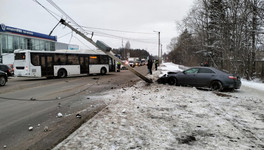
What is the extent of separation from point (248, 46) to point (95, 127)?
64.0ft

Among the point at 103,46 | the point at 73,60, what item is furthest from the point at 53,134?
the point at 73,60

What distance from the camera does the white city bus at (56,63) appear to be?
16344 millimetres

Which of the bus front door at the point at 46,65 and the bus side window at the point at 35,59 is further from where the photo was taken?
the bus front door at the point at 46,65

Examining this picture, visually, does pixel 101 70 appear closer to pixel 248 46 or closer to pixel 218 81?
pixel 218 81

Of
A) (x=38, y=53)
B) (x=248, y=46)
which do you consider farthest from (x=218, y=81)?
(x=38, y=53)

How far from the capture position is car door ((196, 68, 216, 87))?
33.7 ft

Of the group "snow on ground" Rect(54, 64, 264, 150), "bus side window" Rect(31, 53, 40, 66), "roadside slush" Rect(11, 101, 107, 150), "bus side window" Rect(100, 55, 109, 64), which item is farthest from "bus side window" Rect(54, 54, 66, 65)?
"snow on ground" Rect(54, 64, 264, 150)

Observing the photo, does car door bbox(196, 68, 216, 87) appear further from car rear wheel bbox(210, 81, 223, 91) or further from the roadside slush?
the roadside slush

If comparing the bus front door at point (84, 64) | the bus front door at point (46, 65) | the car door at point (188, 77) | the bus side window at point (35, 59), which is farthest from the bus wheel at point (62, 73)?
the car door at point (188, 77)

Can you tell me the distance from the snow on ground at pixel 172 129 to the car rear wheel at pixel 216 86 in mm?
3563

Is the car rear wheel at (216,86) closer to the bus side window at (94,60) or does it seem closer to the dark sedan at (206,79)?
the dark sedan at (206,79)

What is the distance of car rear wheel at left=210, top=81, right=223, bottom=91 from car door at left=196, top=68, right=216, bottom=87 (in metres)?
0.27

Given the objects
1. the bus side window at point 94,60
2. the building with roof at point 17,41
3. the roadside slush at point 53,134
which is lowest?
the roadside slush at point 53,134

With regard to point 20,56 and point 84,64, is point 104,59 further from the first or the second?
point 20,56
